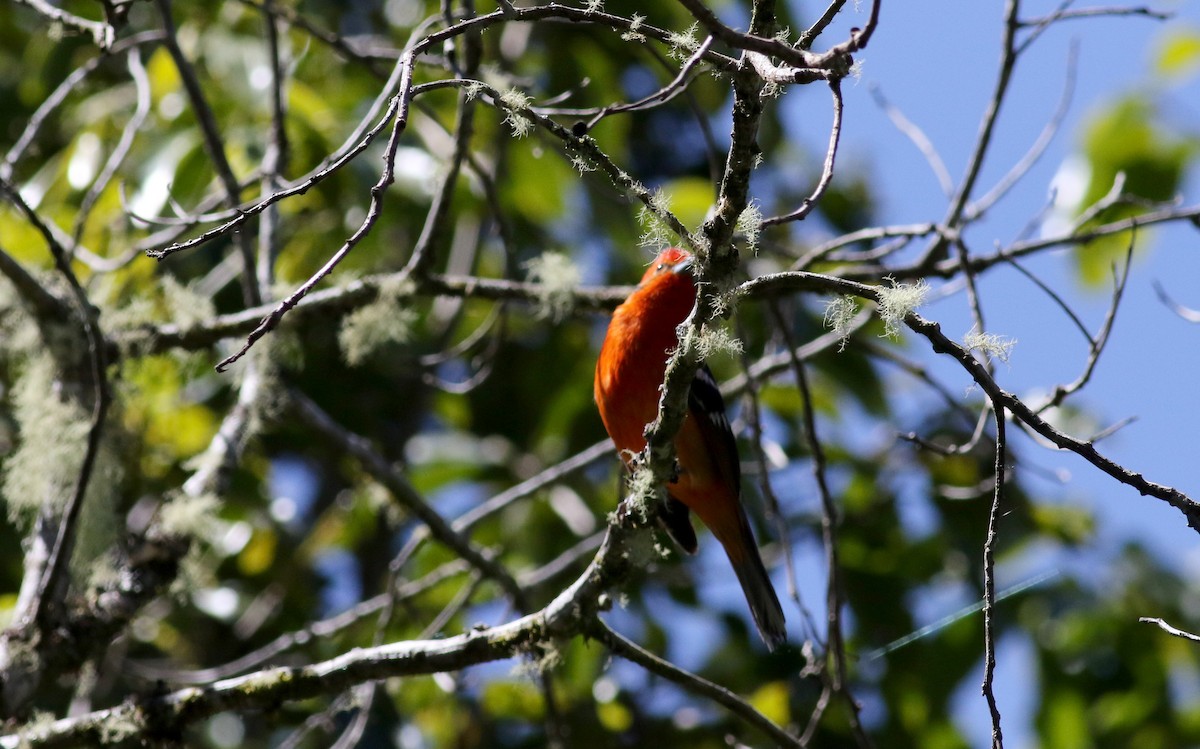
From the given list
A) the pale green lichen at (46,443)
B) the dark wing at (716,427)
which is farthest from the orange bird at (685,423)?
the pale green lichen at (46,443)

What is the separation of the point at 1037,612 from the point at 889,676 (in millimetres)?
834

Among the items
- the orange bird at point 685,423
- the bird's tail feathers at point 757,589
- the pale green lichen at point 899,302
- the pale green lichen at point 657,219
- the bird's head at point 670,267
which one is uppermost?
the bird's head at point 670,267

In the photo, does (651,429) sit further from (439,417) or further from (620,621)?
(439,417)

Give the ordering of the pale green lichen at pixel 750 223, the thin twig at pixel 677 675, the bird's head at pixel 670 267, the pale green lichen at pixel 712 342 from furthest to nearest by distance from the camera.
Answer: the bird's head at pixel 670 267 → the thin twig at pixel 677 675 → the pale green lichen at pixel 712 342 → the pale green lichen at pixel 750 223


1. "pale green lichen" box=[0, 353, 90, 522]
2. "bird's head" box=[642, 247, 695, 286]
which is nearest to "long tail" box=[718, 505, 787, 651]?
"bird's head" box=[642, 247, 695, 286]

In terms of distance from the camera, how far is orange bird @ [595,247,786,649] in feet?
13.5

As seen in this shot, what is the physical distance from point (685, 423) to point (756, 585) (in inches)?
31.8

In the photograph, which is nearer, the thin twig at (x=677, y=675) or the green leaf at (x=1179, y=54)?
the thin twig at (x=677, y=675)

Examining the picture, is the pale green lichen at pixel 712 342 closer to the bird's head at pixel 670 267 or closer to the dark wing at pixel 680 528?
the bird's head at pixel 670 267

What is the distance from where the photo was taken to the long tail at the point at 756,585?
14.4 feet

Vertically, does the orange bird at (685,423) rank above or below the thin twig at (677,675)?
above

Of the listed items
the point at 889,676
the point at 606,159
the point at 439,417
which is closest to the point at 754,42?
the point at 606,159

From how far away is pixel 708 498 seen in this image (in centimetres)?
446

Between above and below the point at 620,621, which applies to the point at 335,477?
above
